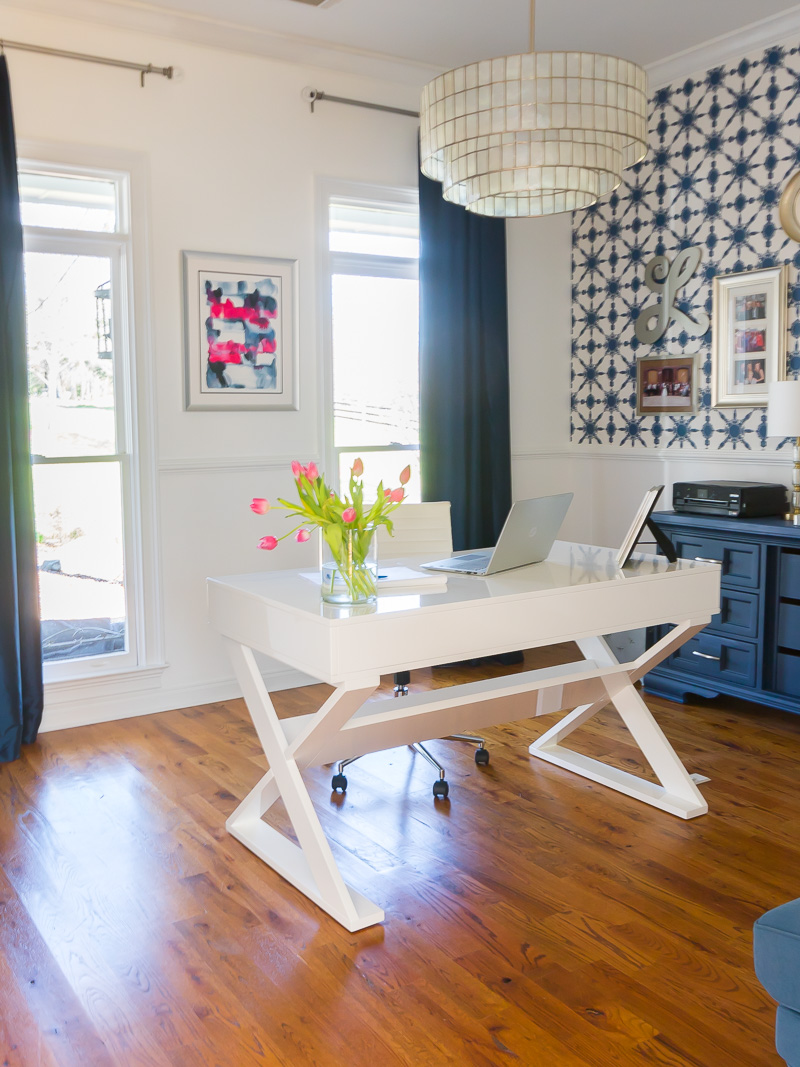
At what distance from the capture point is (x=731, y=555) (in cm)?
400

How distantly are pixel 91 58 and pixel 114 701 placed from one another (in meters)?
2.66

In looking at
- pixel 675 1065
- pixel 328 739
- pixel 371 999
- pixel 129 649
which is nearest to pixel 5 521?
pixel 129 649

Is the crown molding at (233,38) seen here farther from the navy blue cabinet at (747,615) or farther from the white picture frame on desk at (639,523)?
the white picture frame on desk at (639,523)

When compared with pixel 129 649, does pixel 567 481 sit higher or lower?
higher

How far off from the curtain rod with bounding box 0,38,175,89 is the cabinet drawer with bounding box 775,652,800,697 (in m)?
3.50

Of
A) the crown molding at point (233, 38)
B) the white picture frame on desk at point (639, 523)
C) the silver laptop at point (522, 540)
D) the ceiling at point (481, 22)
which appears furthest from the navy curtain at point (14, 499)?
the white picture frame on desk at point (639, 523)

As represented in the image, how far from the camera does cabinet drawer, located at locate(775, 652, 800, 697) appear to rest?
3773mm

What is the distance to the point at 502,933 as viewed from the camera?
2369mm

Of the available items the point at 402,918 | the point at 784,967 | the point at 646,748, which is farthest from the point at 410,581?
the point at 784,967

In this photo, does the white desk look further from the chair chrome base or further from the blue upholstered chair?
the blue upholstered chair

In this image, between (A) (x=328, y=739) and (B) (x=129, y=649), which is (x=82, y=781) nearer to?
(B) (x=129, y=649)

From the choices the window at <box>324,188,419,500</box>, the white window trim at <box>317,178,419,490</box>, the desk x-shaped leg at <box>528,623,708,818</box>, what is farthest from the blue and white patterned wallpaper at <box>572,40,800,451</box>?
the desk x-shaped leg at <box>528,623,708,818</box>

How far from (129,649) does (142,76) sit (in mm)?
2430

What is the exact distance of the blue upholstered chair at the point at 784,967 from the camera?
4.91ft
